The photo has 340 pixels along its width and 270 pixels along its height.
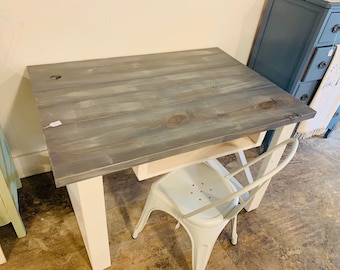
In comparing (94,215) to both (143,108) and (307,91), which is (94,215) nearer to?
(143,108)

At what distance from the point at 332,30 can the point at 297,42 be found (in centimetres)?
17

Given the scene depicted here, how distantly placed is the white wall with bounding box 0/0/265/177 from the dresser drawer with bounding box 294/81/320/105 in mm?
483

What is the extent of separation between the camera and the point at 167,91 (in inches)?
45.2

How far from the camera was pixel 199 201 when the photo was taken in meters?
1.10

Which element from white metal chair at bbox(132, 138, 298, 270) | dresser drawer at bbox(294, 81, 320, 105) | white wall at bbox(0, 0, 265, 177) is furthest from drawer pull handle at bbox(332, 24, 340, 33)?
white metal chair at bbox(132, 138, 298, 270)

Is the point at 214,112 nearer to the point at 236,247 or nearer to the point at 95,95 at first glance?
the point at 95,95

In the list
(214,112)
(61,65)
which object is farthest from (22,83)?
(214,112)

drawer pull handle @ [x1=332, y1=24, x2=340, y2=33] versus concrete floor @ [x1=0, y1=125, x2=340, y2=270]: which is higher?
drawer pull handle @ [x1=332, y1=24, x2=340, y2=33]

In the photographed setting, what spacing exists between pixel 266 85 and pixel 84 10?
2.94ft

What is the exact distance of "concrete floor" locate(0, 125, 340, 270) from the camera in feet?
→ 4.15

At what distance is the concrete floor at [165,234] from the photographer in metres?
1.26

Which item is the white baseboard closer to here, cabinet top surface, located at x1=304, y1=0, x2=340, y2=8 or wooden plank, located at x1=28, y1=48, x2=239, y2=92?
wooden plank, located at x1=28, y1=48, x2=239, y2=92

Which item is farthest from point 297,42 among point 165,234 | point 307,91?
point 165,234

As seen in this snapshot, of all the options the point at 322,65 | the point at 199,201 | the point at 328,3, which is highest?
the point at 328,3
